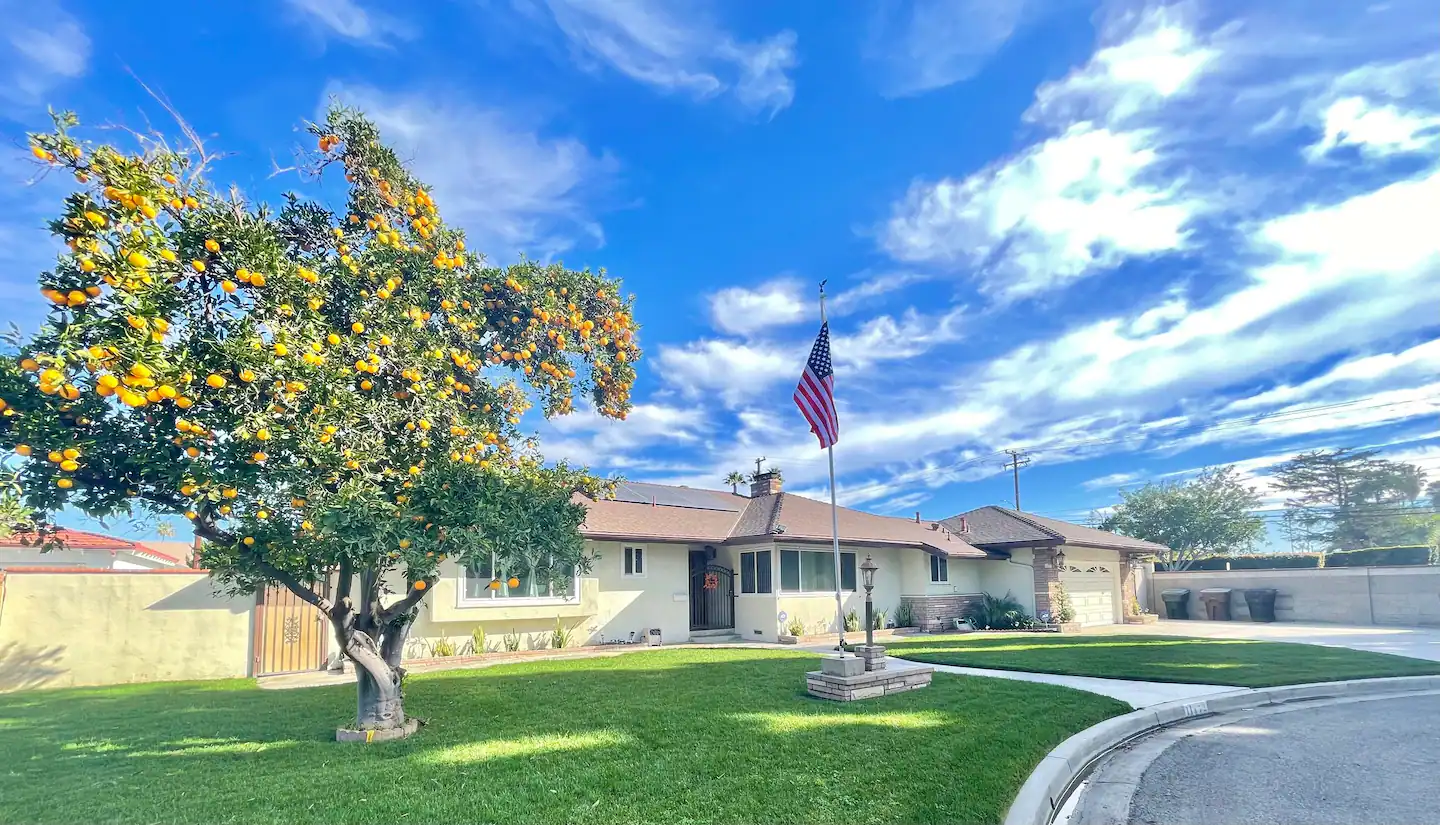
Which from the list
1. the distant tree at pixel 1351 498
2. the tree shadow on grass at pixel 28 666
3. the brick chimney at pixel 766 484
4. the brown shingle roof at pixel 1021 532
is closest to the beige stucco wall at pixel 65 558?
the tree shadow on grass at pixel 28 666

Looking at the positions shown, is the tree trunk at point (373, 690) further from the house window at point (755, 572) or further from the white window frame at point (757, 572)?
the house window at point (755, 572)

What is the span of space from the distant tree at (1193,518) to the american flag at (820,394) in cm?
4175

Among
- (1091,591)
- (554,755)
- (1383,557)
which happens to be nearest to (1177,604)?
(1091,591)

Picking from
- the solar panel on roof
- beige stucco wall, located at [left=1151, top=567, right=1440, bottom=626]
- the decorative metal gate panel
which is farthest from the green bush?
the decorative metal gate panel

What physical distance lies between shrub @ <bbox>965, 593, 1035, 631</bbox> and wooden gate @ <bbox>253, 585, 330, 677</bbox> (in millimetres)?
18008

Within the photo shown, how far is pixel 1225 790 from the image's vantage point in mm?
5617

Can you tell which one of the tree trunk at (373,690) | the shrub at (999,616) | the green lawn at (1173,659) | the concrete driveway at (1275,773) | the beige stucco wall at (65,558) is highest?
the beige stucco wall at (65,558)

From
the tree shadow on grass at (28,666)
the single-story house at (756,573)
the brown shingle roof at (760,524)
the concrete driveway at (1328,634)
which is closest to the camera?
the tree shadow on grass at (28,666)

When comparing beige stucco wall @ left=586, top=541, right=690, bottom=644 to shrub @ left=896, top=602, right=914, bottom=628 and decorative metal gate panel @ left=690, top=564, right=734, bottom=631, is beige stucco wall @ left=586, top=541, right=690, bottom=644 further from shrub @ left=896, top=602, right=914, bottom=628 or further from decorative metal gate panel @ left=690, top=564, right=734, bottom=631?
shrub @ left=896, top=602, right=914, bottom=628

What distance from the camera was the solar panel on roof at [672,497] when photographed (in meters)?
20.6

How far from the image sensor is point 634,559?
1766cm

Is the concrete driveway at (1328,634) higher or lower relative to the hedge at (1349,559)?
lower

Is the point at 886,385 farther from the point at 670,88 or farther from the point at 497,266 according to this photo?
the point at 497,266

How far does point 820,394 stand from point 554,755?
623 cm
